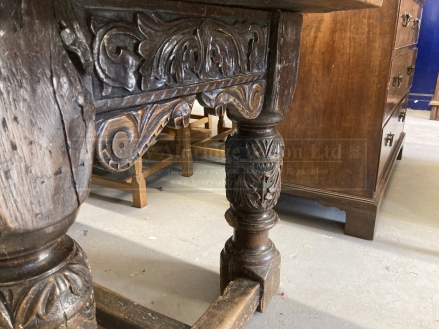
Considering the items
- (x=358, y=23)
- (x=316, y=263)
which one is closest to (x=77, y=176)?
(x=316, y=263)

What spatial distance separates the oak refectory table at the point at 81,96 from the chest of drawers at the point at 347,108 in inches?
26.2

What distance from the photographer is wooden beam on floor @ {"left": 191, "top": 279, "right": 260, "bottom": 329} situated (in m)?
0.89

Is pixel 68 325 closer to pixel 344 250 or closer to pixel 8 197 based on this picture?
pixel 8 197

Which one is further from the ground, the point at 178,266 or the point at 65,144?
the point at 65,144

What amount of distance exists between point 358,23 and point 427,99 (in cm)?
317

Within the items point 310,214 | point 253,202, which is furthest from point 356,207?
point 253,202

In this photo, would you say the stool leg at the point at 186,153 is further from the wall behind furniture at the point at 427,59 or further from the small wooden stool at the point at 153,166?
the wall behind furniture at the point at 427,59

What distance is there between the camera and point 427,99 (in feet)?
13.1

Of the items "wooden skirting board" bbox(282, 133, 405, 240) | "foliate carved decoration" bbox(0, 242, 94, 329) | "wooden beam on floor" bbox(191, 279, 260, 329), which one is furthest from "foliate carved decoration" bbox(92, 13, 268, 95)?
"wooden skirting board" bbox(282, 133, 405, 240)

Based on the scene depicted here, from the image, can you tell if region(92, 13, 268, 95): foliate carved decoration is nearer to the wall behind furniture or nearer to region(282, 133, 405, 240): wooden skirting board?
region(282, 133, 405, 240): wooden skirting board

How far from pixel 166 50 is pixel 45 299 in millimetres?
342

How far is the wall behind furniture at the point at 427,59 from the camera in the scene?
148 inches

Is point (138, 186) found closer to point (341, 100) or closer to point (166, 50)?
point (341, 100)

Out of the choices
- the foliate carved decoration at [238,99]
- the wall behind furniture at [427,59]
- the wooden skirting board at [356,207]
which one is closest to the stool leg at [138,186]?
the wooden skirting board at [356,207]
